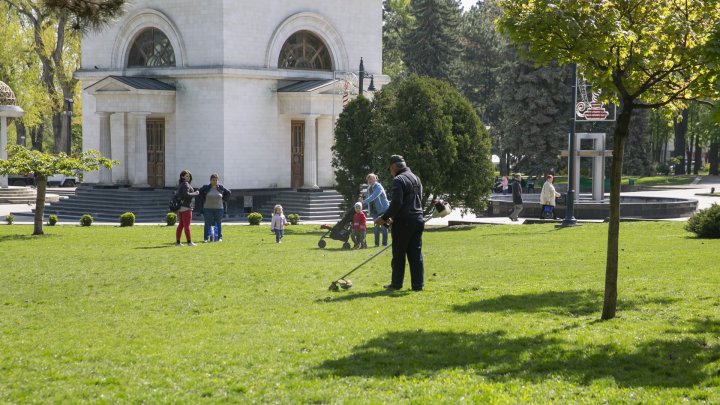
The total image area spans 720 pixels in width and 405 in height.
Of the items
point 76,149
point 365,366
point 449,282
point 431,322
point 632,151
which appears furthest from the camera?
point 76,149

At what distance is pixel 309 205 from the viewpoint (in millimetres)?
40031

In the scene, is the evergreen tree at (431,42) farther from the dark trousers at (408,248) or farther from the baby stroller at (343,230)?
the dark trousers at (408,248)

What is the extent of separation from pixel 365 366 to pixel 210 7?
33322 mm

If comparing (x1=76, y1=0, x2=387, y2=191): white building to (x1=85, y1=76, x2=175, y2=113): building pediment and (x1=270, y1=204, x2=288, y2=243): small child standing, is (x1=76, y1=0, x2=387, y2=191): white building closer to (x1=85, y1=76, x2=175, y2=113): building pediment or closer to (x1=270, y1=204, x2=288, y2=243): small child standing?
(x1=85, y1=76, x2=175, y2=113): building pediment

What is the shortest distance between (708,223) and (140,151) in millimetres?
26266

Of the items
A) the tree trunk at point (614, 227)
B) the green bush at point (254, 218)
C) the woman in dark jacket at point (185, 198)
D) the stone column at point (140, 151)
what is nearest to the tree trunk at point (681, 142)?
the stone column at point (140, 151)

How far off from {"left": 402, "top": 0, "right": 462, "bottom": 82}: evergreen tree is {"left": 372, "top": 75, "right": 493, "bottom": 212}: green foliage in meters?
37.0

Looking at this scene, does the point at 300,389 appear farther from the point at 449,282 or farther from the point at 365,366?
the point at 449,282

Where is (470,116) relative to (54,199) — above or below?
above

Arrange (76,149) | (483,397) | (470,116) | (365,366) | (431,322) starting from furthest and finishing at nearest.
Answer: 1. (76,149)
2. (470,116)
3. (431,322)
4. (365,366)
5. (483,397)

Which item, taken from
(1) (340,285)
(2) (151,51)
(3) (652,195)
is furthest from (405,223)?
(3) (652,195)

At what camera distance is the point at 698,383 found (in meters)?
8.09

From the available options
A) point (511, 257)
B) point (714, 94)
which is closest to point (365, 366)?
point (714, 94)

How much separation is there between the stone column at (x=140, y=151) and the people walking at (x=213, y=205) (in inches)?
694
